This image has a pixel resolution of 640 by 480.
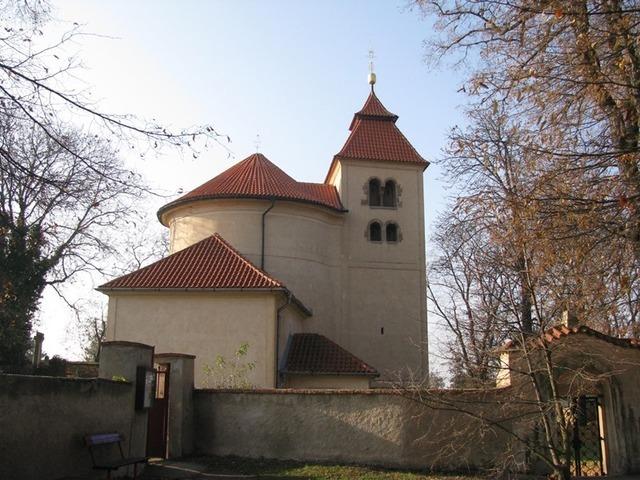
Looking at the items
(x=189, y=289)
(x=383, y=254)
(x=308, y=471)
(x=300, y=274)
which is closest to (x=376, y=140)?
(x=383, y=254)

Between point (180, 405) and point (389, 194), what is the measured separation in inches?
639

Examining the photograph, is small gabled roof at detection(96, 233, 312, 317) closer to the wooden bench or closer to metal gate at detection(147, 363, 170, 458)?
metal gate at detection(147, 363, 170, 458)

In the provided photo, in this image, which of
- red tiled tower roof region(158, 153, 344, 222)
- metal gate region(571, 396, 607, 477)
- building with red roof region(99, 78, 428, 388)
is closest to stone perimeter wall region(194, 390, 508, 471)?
metal gate region(571, 396, 607, 477)

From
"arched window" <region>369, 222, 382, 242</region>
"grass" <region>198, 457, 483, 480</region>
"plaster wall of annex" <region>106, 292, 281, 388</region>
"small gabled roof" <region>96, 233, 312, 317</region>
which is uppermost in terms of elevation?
"arched window" <region>369, 222, 382, 242</region>

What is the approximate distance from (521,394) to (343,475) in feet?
13.2

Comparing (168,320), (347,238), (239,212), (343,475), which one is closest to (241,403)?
(343,475)

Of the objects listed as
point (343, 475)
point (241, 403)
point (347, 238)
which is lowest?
point (343, 475)

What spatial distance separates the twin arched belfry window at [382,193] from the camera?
28.1 m

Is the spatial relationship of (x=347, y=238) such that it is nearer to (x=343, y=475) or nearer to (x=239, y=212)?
(x=239, y=212)

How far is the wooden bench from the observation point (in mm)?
10427

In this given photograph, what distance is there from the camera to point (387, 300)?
26703 mm

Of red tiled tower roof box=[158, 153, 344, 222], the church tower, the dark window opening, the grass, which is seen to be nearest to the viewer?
the grass

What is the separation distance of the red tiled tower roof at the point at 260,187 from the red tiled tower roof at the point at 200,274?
3.16 metres

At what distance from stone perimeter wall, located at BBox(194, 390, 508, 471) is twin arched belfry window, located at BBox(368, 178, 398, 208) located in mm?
14438
